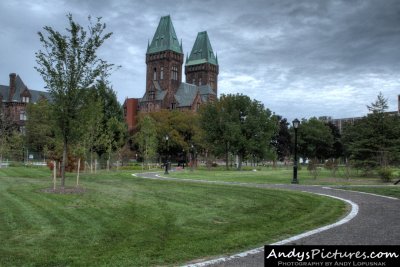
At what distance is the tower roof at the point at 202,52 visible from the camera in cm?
13629

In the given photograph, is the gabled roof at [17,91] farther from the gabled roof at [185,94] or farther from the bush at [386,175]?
the bush at [386,175]

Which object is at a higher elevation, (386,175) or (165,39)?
(165,39)

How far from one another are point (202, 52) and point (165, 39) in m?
18.3

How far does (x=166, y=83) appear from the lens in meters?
120

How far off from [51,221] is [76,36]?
1044cm

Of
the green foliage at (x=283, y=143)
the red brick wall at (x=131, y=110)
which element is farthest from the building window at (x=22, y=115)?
the green foliage at (x=283, y=143)

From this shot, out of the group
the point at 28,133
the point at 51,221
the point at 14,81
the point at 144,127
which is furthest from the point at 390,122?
the point at 14,81

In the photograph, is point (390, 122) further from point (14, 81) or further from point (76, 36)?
point (14, 81)

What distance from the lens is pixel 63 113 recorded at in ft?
59.2

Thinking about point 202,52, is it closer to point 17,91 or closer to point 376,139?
point 17,91

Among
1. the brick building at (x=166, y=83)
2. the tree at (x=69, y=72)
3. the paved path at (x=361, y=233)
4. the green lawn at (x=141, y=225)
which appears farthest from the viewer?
the brick building at (x=166, y=83)

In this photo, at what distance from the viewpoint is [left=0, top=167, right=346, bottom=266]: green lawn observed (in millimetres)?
7195

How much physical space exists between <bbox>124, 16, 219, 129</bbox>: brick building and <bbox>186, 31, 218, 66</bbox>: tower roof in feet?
8.65

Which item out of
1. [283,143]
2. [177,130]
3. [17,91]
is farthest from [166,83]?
[17,91]
